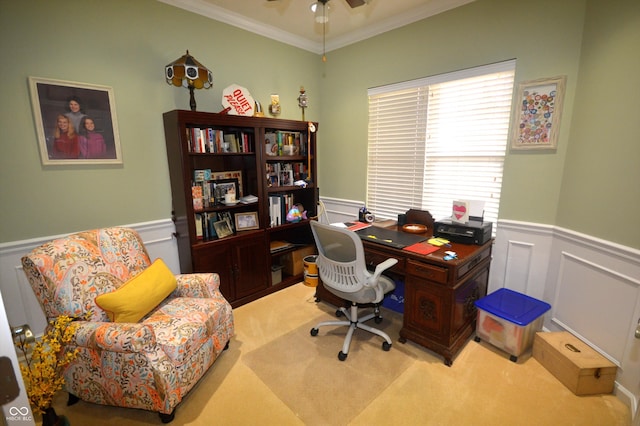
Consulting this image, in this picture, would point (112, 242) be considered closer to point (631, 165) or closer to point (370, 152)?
point (370, 152)

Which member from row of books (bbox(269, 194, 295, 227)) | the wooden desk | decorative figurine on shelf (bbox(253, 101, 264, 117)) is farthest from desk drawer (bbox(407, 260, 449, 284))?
decorative figurine on shelf (bbox(253, 101, 264, 117))

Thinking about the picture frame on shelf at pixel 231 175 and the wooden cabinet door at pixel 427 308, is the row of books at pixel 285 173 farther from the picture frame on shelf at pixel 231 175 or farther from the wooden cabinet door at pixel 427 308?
the wooden cabinet door at pixel 427 308

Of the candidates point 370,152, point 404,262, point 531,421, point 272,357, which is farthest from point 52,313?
point 370,152

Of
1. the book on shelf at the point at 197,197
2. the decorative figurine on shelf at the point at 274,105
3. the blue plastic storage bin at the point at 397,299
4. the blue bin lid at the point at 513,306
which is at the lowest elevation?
the blue plastic storage bin at the point at 397,299

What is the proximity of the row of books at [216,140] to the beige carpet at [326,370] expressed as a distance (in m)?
1.72

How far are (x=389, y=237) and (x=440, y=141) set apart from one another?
109 cm

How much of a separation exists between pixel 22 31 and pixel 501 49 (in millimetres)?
3375

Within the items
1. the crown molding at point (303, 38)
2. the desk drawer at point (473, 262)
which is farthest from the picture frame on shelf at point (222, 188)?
the desk drawer at point (473, 262)

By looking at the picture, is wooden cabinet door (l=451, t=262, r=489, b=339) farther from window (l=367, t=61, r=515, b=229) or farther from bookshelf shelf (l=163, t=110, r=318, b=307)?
bookshelf shelf (l=163, t=110, r=318, b=307)

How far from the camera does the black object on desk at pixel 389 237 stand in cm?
226

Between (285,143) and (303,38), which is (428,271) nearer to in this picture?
(285,143)

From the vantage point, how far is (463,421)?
159 cm

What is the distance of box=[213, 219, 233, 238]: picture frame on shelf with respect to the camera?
8.86 ft

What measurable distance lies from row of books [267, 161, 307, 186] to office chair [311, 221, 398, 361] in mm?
1206
